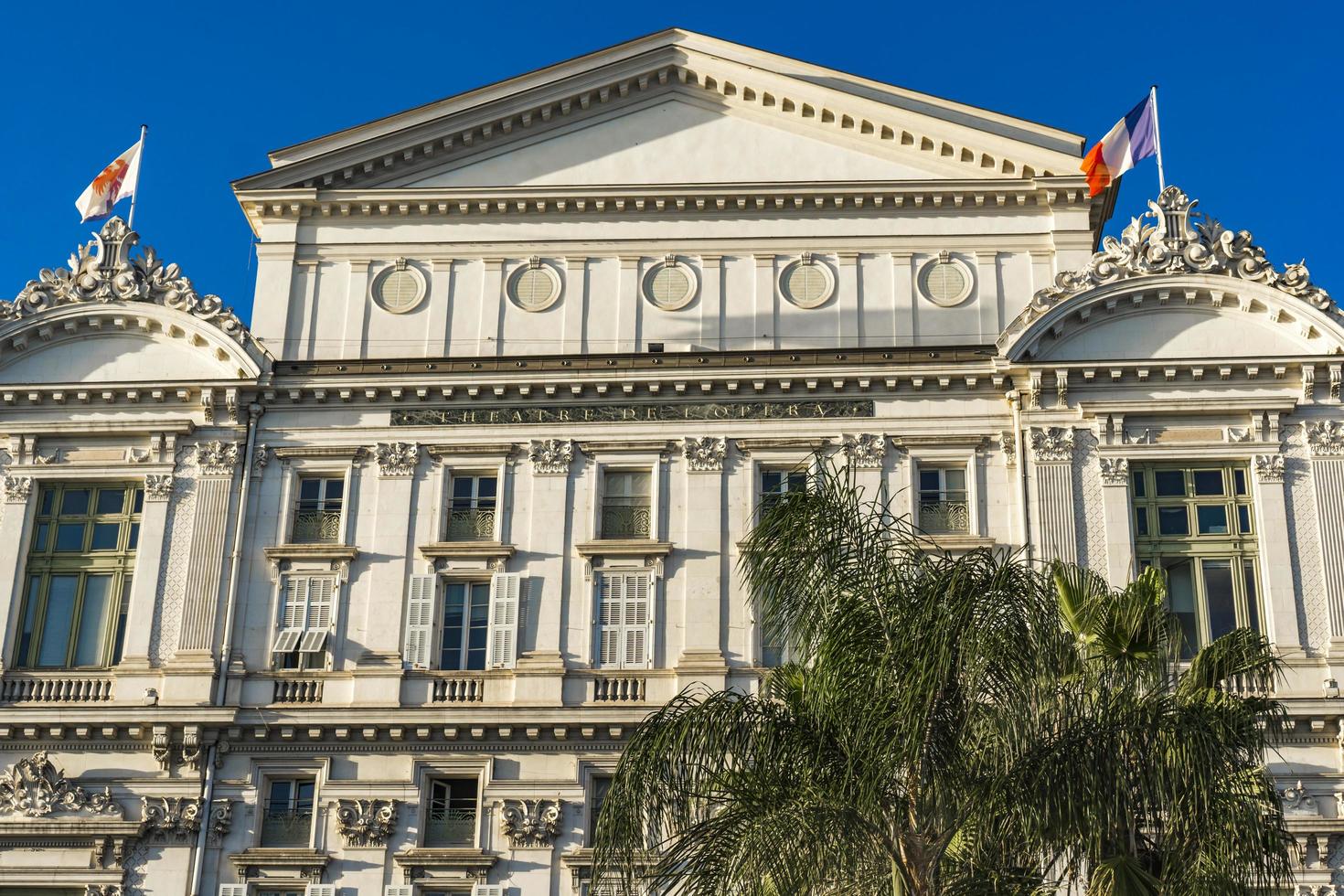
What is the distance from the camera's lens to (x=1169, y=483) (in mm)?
42812

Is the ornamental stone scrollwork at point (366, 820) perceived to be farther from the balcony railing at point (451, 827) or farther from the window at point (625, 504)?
the window at point (625, 504)

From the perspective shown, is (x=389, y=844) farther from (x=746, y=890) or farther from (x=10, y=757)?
(x=746, y=890)

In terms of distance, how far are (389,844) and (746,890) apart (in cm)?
1487

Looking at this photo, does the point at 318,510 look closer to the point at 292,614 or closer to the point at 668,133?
the point at 292,614

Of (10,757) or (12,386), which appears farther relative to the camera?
(12,386)

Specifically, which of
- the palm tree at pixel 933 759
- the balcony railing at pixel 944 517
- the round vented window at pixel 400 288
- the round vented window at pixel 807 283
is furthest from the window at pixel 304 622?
the palm tree at pixel 933 759

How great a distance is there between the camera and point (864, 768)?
27.2 meters

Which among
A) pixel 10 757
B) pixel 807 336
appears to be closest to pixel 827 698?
pixel 807 336

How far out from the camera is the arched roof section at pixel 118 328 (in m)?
45.2

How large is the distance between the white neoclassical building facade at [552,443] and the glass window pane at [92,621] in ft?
0.26

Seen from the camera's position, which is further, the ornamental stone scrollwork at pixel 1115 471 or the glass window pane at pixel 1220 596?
the ornamental stone scrollwork at pixel 1115 471

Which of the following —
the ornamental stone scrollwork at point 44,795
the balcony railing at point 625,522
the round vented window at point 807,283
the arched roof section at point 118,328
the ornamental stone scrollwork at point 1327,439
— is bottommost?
the ornamental stone scrollwork at point 44,795

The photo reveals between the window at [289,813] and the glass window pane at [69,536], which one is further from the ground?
the glass window pane at [69,536]

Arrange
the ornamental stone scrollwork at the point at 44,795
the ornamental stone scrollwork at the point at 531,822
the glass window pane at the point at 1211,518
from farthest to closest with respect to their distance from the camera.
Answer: the glass window pane at the point at 1211,518, the ornamental stone scrollwork at the point at 44,795, the ornamental stone scrollwork at the point at 531,822
